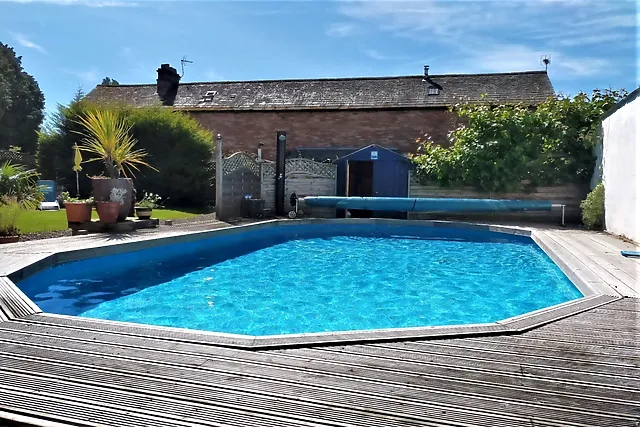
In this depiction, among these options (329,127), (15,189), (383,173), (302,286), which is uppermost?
(329,127)

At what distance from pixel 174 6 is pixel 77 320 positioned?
19.1ft

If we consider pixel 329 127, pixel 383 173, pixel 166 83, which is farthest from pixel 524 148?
pixel 166 83

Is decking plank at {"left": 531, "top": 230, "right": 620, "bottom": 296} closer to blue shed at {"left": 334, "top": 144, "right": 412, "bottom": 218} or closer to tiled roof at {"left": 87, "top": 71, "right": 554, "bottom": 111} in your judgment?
blue shed at {"left": 334, "top": 144, "right": 412, "bottom": 218}

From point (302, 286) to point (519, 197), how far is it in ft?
27.1

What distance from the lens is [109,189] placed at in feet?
24.4

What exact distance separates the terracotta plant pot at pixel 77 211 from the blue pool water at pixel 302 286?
174 centimetres

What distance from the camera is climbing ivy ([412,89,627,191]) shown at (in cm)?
1089

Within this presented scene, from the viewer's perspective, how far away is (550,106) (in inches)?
454

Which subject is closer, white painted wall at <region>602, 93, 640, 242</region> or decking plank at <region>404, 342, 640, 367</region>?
decking plank at <region>404, 342, 640, 367</region>

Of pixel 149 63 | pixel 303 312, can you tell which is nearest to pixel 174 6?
pixel 303 312

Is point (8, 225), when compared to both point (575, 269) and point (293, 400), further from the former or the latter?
point (575, 269)

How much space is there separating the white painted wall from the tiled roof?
7555 mm

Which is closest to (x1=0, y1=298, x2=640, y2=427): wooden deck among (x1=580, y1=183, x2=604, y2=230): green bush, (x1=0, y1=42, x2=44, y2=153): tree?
(x1=580, y1=183, x2=604, y2=230): green bush

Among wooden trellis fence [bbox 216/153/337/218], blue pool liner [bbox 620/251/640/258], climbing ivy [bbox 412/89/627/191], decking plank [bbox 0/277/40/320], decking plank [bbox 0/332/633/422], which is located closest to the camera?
decking plank [bbox 0/332/633/422]
